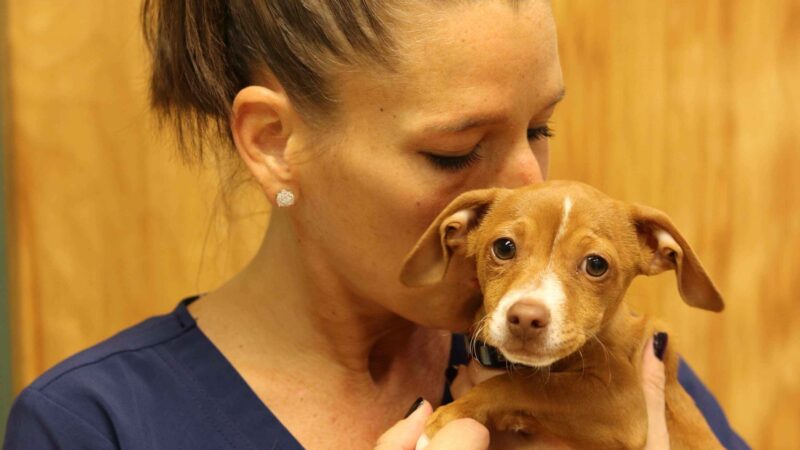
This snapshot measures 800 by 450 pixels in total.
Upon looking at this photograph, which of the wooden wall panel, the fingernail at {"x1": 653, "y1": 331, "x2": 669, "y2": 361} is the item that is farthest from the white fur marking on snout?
the wooden wall panel

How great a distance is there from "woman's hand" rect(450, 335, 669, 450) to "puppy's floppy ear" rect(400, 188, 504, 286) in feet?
0.56

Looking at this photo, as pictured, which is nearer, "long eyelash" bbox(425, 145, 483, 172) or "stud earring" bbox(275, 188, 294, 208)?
"long eyelash" bbox(425, 145, 483, 172)

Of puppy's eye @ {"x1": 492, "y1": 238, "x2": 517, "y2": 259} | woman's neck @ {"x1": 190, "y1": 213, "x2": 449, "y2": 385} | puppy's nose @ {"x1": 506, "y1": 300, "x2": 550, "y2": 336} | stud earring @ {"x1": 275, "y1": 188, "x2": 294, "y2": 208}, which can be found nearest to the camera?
puppy's nose @ {"x1": 506, "y1": 300, "x2": 550, "y2": 336}

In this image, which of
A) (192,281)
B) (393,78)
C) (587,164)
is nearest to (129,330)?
(393,78)

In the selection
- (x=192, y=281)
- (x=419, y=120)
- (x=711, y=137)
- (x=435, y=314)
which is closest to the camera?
(x=419, y=120)

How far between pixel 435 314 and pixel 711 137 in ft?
3.59

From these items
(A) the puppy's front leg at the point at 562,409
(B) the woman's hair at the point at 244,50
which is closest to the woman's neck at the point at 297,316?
(B) the woman's hair at the point at 244,50

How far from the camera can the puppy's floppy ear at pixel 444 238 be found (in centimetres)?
144

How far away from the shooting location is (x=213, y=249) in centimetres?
262

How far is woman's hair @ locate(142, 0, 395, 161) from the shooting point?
59.3 inches

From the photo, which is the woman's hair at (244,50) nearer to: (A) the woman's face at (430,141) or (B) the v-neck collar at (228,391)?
(A) the woman's face at (430,141)

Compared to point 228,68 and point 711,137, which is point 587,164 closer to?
point 711,137

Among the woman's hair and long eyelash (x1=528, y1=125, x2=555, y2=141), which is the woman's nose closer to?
long eyelash (x1=528, y1=125, x2=555, y2=141)

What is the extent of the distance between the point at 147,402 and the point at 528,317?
67 centimetres
